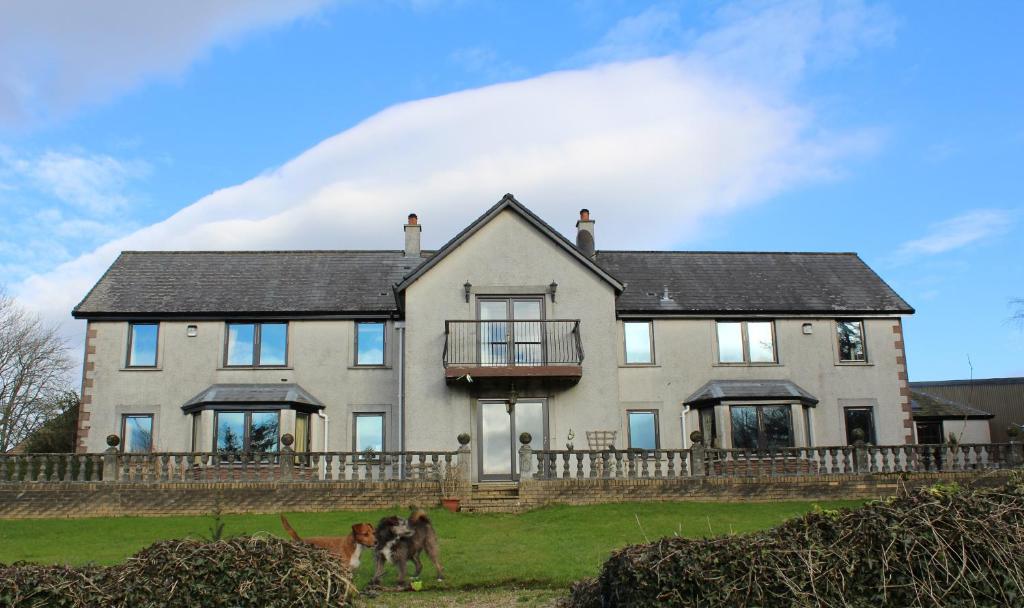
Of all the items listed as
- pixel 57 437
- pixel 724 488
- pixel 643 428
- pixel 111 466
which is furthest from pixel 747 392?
pixel 57 437

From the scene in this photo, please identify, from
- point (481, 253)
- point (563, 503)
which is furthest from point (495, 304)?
point (563, 503)

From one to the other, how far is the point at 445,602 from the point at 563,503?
10.4 meters

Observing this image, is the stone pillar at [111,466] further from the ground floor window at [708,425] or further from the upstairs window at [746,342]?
the upstairs window at [746,342]

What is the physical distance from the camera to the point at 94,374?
87.8 feet

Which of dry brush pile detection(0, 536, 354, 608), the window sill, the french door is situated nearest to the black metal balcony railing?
the french door

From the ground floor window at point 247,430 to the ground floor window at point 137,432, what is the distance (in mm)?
2447

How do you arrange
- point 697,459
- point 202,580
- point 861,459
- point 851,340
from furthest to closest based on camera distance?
point 851,340 → point 861,459 → point 697,459 → point 202,580

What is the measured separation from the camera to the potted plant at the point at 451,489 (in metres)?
21.1

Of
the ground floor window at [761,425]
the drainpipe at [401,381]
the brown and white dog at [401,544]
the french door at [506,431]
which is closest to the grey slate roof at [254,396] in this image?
the drainpipe at [401,381]

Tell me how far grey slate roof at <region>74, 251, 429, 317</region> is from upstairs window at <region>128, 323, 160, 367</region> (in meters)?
0.54

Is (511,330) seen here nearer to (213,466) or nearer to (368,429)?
(368,429)

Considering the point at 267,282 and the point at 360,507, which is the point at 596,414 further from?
the point at 267,282

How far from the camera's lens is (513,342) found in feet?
83.3

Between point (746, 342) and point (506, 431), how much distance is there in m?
8.28
